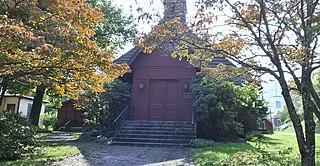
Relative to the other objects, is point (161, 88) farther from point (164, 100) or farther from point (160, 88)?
point (164, 100)

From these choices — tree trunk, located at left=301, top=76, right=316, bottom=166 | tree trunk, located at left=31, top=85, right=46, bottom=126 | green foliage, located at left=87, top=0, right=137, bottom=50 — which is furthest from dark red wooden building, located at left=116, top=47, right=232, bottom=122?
tree trunk, located at left=301, top=76, right=316, bottom=166

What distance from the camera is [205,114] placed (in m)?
10.4

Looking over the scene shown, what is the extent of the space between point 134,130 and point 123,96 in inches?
89.8

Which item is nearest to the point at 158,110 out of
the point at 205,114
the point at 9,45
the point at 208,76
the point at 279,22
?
the point at 205,114

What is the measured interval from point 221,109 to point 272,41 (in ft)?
17.1

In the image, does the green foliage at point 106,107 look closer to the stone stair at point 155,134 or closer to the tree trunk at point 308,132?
the stone stair at point 155,134

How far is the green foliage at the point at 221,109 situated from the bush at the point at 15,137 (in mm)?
6207

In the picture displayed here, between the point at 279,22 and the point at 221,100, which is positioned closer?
the point at 279,22

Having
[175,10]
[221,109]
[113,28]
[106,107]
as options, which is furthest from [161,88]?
[175,10]

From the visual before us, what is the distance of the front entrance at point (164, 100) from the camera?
1284 cm

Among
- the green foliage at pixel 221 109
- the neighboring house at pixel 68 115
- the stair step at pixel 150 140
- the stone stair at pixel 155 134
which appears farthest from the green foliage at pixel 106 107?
the neighboring house at pixel 68 115

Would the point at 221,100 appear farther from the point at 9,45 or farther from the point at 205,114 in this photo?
the point at 9,45

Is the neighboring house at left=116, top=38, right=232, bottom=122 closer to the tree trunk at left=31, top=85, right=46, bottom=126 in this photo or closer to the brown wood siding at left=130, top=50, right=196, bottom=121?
the brown wood siding at left=130, top=50, right=196, bottom=121

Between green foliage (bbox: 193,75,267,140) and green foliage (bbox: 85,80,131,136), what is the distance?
3768 mm
